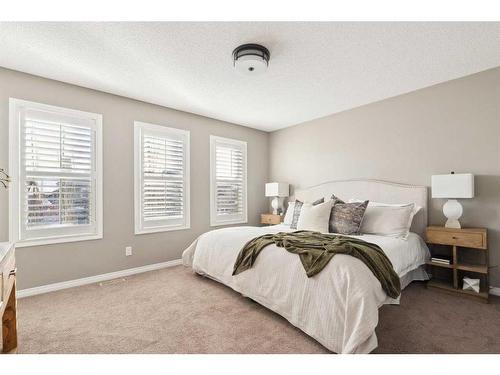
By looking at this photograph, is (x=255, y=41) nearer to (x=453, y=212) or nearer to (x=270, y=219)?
(x=453, y=212)

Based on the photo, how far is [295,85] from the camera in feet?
10.3

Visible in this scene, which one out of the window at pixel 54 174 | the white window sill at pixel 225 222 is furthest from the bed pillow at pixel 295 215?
the window at pixel 54 174

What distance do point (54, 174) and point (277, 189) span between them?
3.35m

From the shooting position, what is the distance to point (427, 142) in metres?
3.28

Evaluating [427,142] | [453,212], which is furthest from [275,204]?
[453,212]

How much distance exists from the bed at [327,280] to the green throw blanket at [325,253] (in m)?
0.05

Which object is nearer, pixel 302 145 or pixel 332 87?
pixel 332 87

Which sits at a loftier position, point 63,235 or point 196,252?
point 63,235
